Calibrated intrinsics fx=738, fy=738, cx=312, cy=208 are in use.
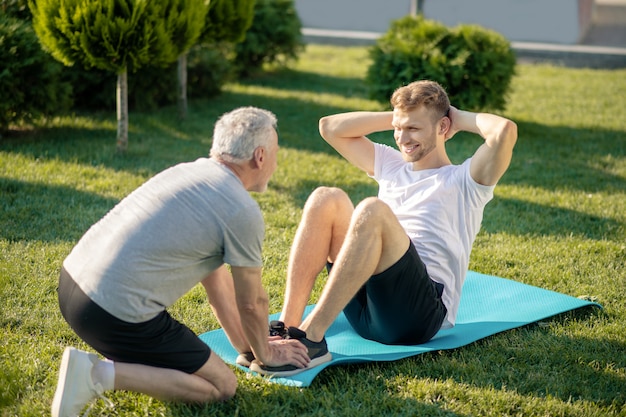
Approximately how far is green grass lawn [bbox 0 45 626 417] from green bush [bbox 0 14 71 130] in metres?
0.31

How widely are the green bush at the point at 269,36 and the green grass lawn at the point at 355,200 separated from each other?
847 mm

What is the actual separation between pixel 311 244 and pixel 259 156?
0.81m

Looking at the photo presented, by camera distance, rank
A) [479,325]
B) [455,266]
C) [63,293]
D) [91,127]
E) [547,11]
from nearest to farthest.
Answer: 1. [63,293]
2. [455,266]
3. [479,325]
4. [91,127]
5. [547,11]

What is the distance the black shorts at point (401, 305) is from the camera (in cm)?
341

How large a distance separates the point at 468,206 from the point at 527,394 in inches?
38.2

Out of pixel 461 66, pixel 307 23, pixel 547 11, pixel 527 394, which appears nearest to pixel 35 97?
pixel 461 66

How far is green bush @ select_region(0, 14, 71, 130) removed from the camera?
710cm

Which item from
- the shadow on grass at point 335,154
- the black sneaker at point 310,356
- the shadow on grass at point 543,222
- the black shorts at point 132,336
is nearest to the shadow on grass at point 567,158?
the shadow on grass at point 335,154

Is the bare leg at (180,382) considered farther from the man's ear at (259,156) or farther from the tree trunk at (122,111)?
the tree trunk at (122,111)

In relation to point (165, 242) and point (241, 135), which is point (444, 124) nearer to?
point (241, 135)

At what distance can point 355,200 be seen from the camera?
20.8ft

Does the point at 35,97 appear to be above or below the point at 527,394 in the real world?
above

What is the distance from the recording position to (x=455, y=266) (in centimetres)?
373

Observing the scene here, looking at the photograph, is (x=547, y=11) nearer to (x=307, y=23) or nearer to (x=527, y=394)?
(x=307, y=23)
